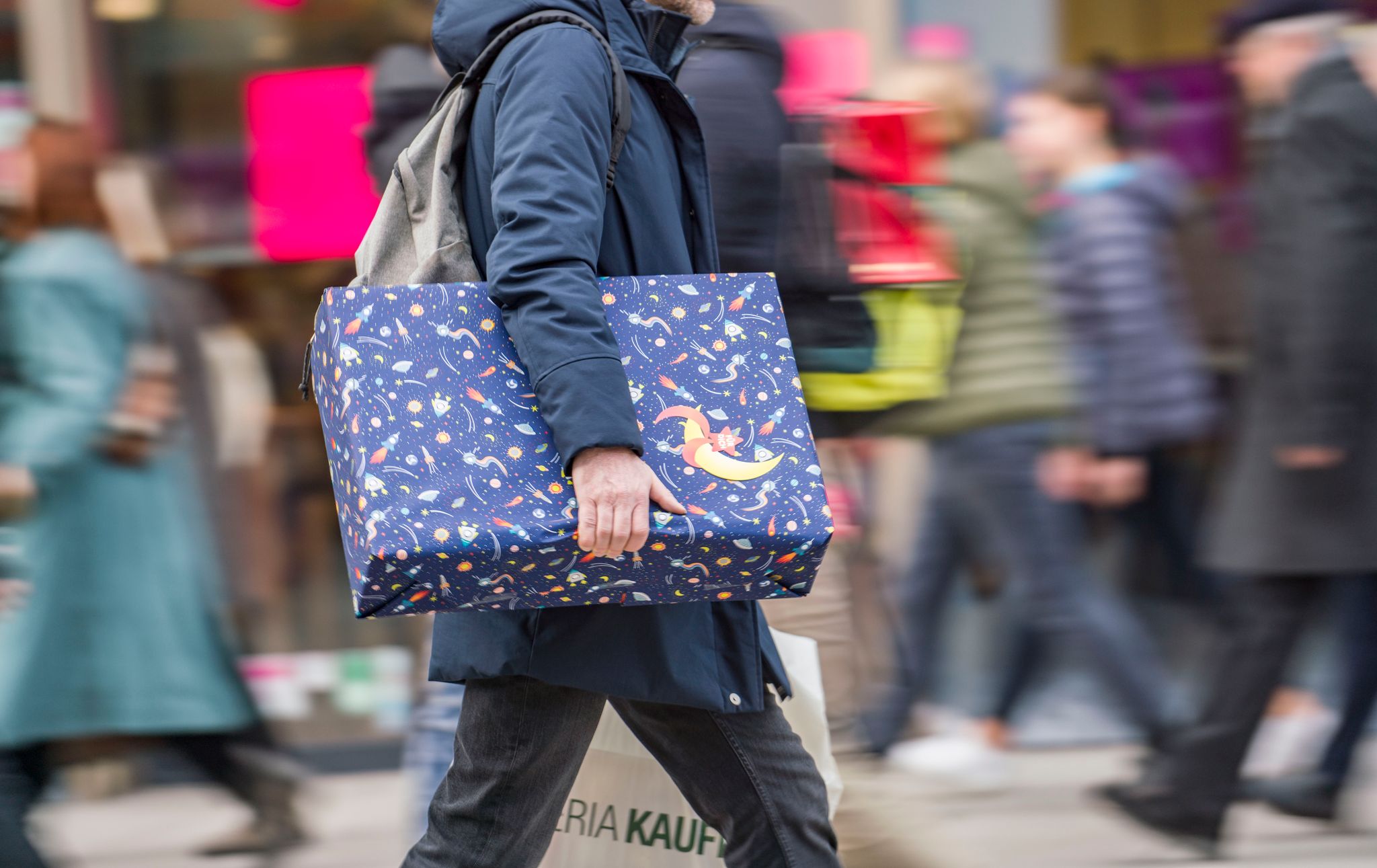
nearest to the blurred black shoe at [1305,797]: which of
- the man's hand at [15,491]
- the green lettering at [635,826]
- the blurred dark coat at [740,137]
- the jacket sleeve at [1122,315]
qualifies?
the jacket sleeve at [1122,315]

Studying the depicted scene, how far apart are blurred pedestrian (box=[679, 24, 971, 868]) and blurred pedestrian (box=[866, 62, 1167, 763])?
122 centimetres

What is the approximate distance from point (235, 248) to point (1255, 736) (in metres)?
3.65

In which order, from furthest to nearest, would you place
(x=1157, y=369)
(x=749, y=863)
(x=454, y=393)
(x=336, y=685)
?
(x=336, y=685) → (x=1157, y=369) → (x=749, y=863) → (x=454, y=393)

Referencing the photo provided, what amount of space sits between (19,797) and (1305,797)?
315 centimetres

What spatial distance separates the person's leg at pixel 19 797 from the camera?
126 inches

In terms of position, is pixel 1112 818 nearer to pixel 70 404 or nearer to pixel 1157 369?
pixel 1157 369

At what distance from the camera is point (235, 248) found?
5844 millimetres

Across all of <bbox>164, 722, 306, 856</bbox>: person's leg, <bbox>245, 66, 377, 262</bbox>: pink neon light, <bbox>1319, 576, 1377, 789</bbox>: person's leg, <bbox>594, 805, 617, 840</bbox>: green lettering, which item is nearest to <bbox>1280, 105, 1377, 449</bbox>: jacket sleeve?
<bbox>1319, 576, 1377, 789</bbox>: person's leg

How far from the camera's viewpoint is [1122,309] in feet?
16.2

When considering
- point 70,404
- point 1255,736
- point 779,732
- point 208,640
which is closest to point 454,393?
point 779,732

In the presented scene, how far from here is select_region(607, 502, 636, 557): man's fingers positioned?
7.34 feet

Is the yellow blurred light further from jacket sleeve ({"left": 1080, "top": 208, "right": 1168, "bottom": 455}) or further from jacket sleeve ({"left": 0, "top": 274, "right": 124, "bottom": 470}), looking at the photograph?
jacket sleeve ({"left": 1080, "top": 208, "right": 1168, "bottom": 455})

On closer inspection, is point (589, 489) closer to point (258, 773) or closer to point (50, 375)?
point (50, 375)

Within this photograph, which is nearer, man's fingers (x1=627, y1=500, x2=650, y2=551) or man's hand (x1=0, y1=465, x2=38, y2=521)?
man's fingers (x1=627, y1=500, x2=650, y2=551)
